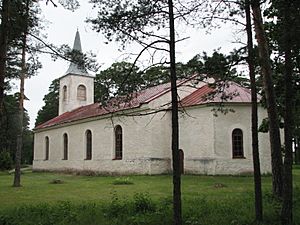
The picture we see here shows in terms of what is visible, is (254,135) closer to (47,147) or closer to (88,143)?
(88,143)

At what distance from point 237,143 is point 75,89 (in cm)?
2191

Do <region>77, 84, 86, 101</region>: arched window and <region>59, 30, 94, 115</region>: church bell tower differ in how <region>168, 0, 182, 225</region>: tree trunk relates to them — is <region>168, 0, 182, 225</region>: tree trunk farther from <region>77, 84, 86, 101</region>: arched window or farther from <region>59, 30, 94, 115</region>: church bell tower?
<region>77, 84, 86, 101</region>: arched window

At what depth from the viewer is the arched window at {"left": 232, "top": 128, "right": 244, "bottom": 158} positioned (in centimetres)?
2380

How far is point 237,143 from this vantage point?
23969mm

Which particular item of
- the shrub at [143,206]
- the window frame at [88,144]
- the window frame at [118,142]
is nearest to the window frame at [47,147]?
the window frame at [88,144]

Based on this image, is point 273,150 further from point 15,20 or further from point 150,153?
point 150,153

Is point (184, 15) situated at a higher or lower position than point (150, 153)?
higher

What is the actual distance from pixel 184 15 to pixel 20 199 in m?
9.88

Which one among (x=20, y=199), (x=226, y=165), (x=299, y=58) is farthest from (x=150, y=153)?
(x=299, y=58)

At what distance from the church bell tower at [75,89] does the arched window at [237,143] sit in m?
20.8

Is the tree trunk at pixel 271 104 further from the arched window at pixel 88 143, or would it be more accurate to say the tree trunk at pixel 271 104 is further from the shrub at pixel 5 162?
the shrub at pixel 5 162

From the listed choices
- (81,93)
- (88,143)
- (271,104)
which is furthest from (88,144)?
(271,104)

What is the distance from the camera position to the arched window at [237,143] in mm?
23797

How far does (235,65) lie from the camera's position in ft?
30.6
